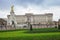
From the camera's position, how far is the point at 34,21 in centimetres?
12719

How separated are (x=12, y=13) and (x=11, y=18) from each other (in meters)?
2.85

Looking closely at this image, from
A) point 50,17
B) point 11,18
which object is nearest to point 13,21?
point 11,18

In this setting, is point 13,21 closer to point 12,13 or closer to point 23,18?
point 12,13

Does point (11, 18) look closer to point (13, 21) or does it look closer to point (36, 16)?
point (13, 21)

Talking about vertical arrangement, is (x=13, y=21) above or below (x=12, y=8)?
below

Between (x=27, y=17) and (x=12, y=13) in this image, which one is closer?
(x=12, y=13)

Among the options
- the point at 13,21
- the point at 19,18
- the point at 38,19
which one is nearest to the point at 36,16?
the point at 38,19

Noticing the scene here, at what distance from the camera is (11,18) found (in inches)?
2977

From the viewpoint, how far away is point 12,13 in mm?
73500

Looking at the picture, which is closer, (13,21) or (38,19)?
(13,21)

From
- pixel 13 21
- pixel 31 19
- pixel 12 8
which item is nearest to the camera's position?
pixel 12 8

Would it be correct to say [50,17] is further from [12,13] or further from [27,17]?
[12,13]

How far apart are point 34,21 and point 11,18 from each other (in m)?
52.5

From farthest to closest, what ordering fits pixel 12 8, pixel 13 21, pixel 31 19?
pixel 31 19
pixel 13 21
pixel 12 8
